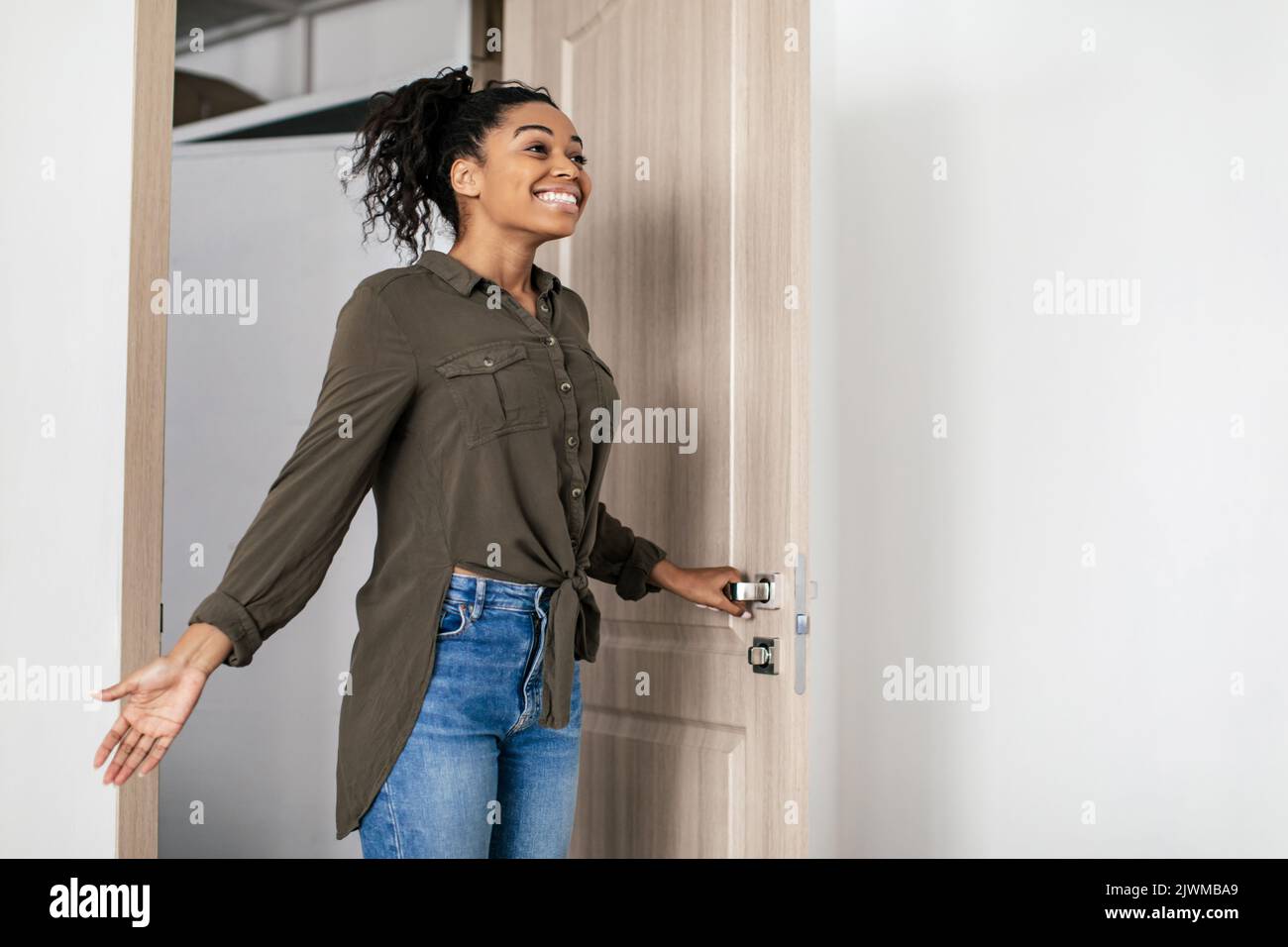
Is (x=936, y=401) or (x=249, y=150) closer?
(x=936, y=401)

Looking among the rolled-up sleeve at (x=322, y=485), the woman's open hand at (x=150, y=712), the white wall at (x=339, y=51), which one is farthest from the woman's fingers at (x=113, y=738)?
the white wall at (x=339, y=51)

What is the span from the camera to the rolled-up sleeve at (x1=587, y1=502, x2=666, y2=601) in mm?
1822

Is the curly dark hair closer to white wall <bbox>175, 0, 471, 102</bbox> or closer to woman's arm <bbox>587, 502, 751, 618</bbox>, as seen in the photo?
woman's arm <bbox>587, 502, 751, 618</bbox>

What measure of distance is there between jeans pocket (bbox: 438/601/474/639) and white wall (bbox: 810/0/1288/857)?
1.15 metres

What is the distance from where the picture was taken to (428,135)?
168 cm

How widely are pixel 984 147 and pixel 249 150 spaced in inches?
72.8

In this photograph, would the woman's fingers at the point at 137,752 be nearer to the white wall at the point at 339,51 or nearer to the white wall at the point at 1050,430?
the white wall at the point at 1050,430

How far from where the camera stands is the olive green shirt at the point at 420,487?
54.9 inches

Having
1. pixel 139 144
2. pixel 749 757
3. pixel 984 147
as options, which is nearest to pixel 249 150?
pixel 139 144

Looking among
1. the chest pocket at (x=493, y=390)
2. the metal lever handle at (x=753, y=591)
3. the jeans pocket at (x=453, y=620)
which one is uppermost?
the chest pocket at (x=493, y=390)

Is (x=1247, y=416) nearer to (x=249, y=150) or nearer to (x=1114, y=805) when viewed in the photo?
(x=1114, y=805)

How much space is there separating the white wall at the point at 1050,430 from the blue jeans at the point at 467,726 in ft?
3.57

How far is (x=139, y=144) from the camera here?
1.84m

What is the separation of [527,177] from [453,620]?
600 millimetres
